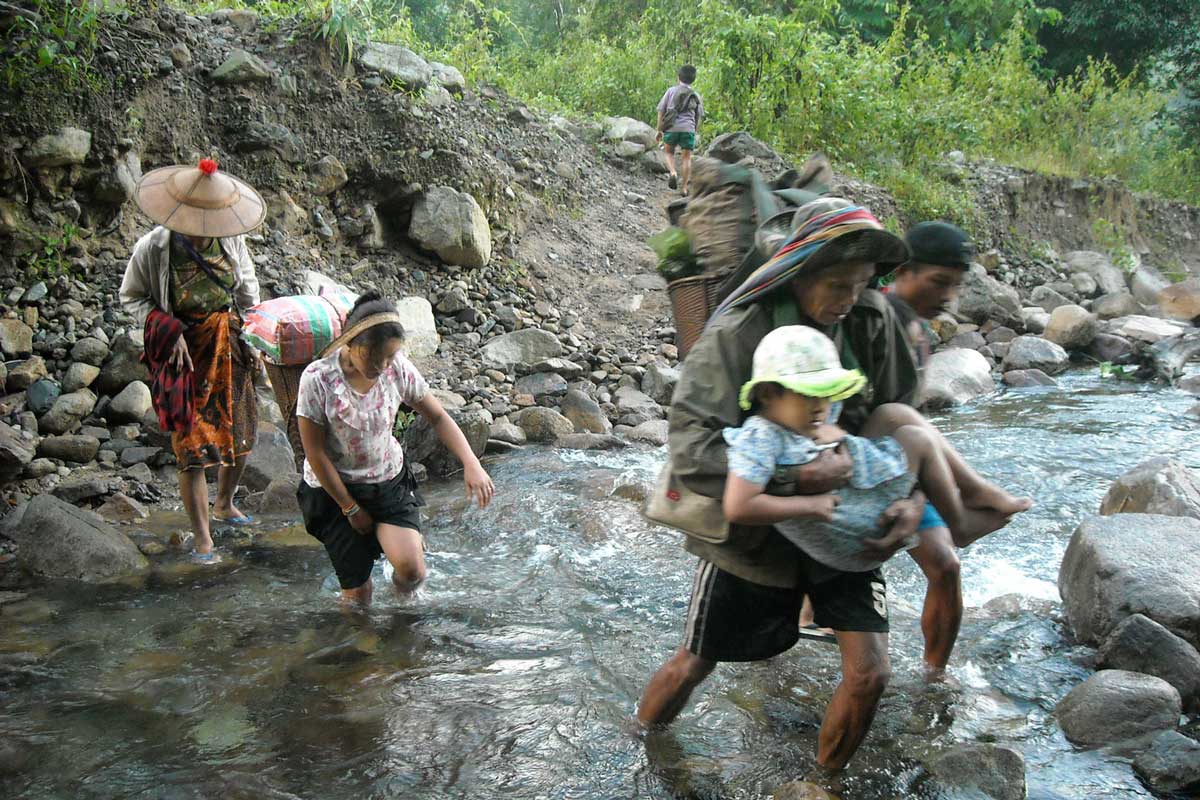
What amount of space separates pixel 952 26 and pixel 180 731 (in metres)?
22.6

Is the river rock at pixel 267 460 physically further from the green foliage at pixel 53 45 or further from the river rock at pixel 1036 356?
the river rock at pixel 1036 356

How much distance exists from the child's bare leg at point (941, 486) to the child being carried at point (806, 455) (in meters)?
0.18

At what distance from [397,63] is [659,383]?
484cm

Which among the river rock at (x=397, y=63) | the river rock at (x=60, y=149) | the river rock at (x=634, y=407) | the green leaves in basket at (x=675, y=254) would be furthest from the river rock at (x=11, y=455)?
the river rock at (x=397, y=63)

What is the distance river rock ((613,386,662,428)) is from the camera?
8.65 meters

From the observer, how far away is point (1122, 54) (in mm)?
21844

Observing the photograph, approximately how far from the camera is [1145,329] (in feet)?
41.3

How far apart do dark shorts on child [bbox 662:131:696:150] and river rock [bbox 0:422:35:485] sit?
9609mm

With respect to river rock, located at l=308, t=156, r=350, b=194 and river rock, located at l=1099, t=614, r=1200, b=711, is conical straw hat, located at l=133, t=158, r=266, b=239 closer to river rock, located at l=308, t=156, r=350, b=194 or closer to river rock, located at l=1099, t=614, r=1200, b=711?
river rock, located at l=308, t=156, r=350, b=194

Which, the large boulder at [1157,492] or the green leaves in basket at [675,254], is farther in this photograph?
the large boulder at [1157,492]

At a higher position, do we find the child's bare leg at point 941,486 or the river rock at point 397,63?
the river rock at point 397,63

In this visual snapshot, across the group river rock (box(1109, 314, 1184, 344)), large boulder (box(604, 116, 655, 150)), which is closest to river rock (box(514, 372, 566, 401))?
large boulder (box(604, 116, 655, 150))

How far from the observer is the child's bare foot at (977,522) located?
3.07 meters

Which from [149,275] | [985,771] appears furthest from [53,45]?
[985,771]
